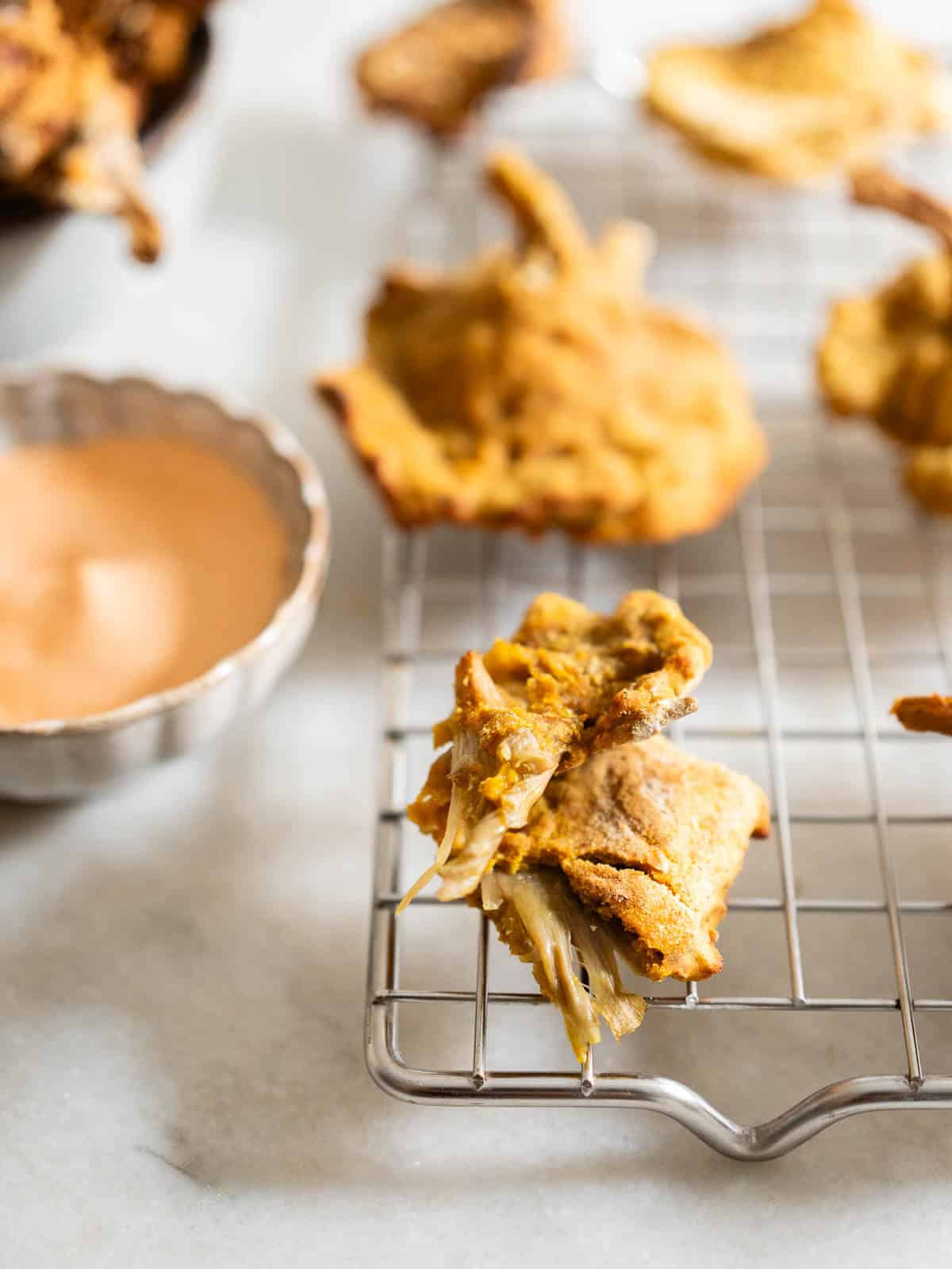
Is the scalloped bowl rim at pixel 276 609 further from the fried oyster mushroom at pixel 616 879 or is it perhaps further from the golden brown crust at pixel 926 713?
the golden brown crust at pixel 926 713

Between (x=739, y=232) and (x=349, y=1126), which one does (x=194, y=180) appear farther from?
(x=349, y=1126)

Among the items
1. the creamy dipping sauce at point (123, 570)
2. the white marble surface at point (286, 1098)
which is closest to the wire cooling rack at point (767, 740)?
the white marble surface at point (286, 1098)

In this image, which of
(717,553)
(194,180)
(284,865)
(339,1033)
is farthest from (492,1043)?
(194,180)

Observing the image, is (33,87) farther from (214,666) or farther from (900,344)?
(900,344)

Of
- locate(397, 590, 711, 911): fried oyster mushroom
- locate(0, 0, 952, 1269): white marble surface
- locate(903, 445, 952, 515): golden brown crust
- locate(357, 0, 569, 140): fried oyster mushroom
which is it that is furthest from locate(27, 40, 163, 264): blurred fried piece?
locate(903, 445, 952, 515): golden brown crust

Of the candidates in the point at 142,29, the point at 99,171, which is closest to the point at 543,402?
the point at 99,171

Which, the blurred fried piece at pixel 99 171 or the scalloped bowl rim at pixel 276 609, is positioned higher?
the blurred fried piece at pixel 99 171
